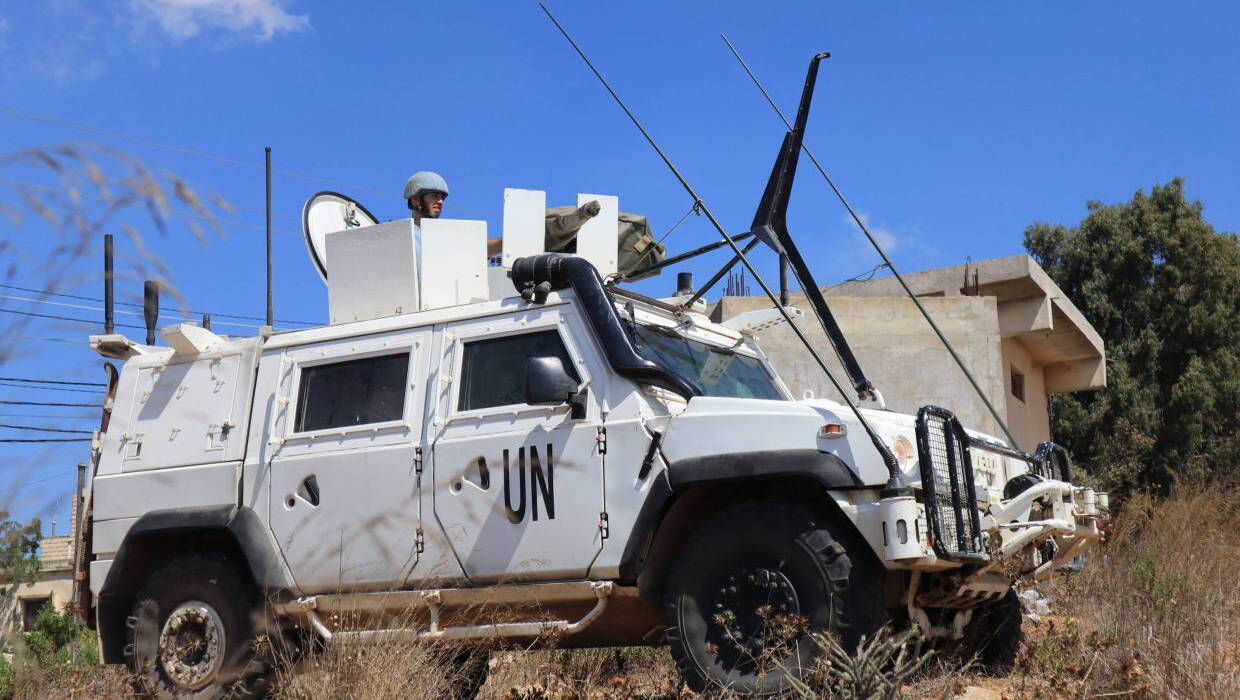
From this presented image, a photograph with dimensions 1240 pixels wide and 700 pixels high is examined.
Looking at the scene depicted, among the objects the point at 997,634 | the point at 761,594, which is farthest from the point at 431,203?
the point at 997,634

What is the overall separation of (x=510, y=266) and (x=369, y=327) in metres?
0.88

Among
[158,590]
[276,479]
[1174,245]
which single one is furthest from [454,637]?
[1174,245]

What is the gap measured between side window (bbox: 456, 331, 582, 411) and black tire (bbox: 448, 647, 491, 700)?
1355 millimetres

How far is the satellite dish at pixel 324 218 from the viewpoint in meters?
7.69

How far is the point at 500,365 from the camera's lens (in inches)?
250

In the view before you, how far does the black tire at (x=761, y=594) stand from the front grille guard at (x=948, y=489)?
36 centimetres

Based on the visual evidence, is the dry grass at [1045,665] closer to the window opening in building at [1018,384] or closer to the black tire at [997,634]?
the black tire at [997,634]

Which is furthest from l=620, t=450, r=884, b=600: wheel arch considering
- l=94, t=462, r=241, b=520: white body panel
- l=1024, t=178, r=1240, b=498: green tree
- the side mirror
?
l=1024, t=178, r=1240, b=498: green tree

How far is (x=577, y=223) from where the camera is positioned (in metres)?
7.27

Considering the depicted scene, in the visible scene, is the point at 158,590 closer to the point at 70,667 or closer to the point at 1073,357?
the point at 70,667

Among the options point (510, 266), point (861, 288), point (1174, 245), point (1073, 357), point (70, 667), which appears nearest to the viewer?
point (70, 667)

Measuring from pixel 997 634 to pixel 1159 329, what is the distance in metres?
23.2

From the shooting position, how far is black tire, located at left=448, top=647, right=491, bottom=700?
6.64m

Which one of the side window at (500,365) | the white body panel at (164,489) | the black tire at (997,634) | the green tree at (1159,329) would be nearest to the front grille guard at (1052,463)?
the black tire at (997,634)
